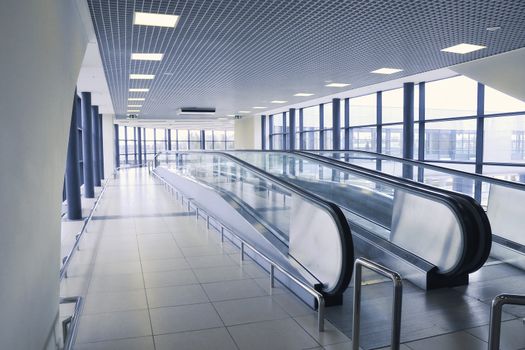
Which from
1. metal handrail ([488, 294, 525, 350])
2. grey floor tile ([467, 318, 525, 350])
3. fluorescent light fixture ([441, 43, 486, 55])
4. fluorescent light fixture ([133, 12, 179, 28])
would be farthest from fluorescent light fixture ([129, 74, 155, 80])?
metal handrail ([488, 294, 525, 350])

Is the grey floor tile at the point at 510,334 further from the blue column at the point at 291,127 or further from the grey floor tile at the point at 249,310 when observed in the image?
the blue column at the point at 291,127

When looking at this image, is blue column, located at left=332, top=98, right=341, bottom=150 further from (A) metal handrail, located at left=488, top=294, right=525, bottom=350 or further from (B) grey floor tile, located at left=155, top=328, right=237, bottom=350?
(A) metal handrail, located at left=488, top=294, right=525, bottom=350

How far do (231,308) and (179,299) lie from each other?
2.01 ft

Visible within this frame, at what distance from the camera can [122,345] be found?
3.50 m

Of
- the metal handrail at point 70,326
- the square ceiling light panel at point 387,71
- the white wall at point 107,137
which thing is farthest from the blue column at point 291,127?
the metal handrail at point 70,326

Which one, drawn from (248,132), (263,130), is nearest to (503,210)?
(263,130)

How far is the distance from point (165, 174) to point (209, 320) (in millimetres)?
14873

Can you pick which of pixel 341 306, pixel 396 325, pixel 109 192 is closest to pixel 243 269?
pixel 341 306

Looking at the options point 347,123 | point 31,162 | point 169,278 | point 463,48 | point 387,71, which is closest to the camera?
point 31,162

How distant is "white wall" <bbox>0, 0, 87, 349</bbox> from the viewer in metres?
2.12

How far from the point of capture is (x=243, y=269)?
18.5 ft

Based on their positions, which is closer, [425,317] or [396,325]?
[396,325]

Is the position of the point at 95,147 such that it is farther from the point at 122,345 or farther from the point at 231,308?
the point at 122,345

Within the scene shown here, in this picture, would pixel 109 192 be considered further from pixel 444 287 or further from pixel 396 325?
pixel 396 325
